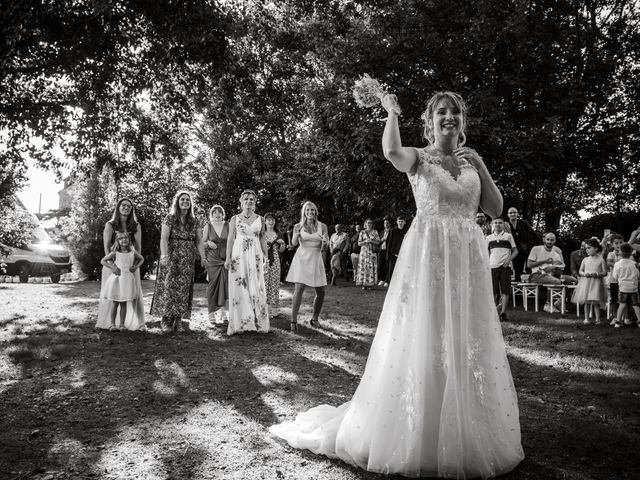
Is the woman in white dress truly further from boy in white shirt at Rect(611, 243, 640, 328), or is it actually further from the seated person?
the seated person

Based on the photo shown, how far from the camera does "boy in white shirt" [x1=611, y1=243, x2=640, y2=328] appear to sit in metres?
9.60

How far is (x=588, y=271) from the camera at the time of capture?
1062 cm

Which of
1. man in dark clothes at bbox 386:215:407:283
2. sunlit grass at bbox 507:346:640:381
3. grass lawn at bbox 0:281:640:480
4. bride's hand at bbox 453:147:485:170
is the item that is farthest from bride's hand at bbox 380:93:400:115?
man in dark clothes at bbox 386:215:407:283

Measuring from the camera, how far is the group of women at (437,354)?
3.24m

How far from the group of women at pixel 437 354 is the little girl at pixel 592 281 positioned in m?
7.84

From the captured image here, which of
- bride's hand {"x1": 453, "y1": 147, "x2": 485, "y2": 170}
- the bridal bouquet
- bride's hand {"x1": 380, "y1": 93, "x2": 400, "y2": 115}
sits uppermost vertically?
the bridal bouquet

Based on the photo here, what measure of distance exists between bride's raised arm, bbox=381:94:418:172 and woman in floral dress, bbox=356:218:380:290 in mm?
14739

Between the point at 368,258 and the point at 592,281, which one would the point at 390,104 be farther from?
the point at 368,258

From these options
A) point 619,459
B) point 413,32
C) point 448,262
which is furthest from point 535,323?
point 413,32

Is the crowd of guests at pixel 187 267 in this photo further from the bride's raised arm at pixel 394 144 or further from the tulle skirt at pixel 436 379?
the bride's raised arm at pixel 394 144

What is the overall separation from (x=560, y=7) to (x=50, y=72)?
49.6ft

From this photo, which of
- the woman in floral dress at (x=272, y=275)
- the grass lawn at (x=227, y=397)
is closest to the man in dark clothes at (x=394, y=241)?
the woman in floral dress at (x=272, y=275)

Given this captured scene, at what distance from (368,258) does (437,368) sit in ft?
49.9

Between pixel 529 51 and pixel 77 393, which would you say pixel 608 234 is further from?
pixel 77 393
